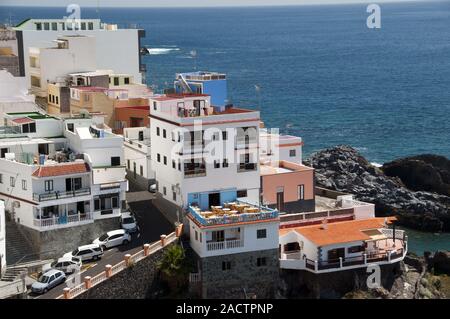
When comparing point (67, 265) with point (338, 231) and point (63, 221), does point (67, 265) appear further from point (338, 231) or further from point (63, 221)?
point (338, 231)

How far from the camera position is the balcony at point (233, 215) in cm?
4484

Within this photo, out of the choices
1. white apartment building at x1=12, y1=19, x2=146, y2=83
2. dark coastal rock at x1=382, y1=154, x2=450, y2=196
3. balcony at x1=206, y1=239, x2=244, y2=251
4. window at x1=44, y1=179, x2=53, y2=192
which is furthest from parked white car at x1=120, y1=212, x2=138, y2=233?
dark coastal rock at x1=382, y1=154, x2=450, y2=196

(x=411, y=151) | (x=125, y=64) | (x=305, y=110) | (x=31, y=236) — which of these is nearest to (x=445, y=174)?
(x=411, y=151)

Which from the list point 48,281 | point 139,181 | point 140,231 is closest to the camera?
point 48,281

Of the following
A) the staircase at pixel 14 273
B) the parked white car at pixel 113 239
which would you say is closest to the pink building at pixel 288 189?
the parked white car at pixel 113 239

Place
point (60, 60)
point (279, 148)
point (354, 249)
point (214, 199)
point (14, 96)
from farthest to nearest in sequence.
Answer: point (60, 60) < point (14, 96) < point (279, 148) < point (214, 199) < point (354, 249)

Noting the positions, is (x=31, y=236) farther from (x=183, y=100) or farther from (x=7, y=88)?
(x=7, y=88)

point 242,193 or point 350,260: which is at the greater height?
point 242,193

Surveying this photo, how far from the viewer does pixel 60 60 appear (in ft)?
227

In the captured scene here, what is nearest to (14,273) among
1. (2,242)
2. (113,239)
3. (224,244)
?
(2,242)

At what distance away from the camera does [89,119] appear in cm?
5500

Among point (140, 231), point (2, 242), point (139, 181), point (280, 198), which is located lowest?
point (140, 231)

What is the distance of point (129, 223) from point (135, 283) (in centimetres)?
504
